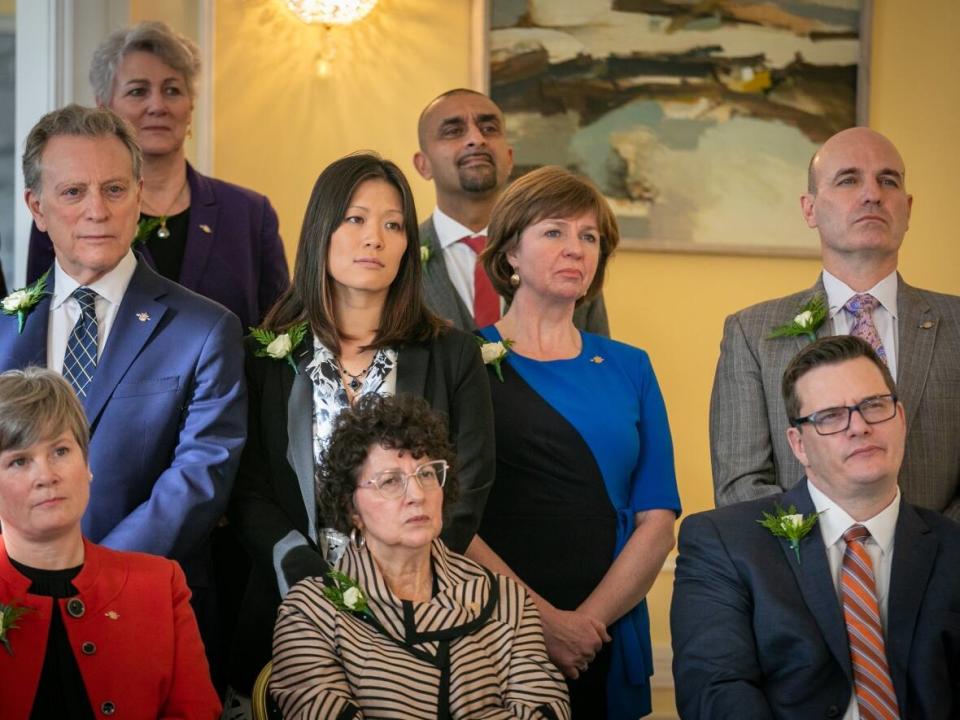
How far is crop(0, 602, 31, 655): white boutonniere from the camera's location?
2830 millimetres

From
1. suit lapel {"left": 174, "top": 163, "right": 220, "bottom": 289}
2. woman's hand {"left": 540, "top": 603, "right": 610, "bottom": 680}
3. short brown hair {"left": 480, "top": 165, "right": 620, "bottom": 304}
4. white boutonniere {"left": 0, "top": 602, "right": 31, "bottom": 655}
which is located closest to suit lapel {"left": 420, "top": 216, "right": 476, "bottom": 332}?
short brown hair {"left": 480, "top": 165, "right": 620, "bottom": 304}

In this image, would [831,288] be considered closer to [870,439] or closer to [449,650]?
[870,439]

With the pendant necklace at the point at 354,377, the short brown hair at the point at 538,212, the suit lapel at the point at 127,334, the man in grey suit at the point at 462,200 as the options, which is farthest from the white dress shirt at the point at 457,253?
the suit lapel at the point at 127,334

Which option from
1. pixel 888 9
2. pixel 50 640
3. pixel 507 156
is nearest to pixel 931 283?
pixel 888 9

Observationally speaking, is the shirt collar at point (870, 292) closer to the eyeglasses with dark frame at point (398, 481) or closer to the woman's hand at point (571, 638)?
the woman's hand at point (571, 638)

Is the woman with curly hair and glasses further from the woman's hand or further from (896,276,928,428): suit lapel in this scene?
(896,276,928,428): suit lapel

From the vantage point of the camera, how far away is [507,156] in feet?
16.4

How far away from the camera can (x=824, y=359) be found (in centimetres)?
336

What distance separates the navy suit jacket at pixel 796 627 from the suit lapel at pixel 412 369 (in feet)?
2.52

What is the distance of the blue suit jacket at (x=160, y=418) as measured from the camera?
331 cm

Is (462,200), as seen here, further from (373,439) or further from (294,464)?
(373,439)

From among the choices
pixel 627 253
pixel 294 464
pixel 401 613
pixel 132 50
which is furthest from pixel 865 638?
pixel 627 253

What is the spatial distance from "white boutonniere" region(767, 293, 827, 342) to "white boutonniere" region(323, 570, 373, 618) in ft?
4.65

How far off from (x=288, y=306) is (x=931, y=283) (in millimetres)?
3516
